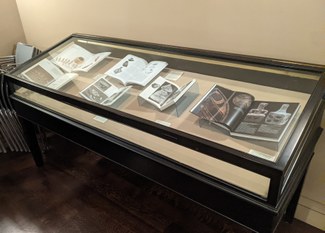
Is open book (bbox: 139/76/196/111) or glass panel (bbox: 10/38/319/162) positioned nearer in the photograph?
glass panel (bbox: 10/38/319/162)

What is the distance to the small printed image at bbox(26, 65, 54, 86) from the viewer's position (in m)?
1.84

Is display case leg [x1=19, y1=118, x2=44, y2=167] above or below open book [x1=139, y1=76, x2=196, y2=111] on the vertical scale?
below

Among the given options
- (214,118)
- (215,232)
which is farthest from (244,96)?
(215,232)

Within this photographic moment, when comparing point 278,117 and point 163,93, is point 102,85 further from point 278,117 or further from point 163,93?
point 278,117

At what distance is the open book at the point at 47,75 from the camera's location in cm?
181

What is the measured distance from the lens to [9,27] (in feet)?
9.41

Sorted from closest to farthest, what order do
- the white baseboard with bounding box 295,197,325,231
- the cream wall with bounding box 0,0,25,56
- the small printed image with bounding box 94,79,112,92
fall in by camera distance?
the small printed image with bounding box 94,79,112,92
the white baseboard with bounding box 295,197,325,231
the cream wall with bounding box 0,0,25,56

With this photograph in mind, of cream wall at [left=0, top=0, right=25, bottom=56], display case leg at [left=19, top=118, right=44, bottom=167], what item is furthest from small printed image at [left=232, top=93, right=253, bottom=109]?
cream wall at [left=0, top=0, right=25, bottom=56]

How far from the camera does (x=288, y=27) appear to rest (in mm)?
1483

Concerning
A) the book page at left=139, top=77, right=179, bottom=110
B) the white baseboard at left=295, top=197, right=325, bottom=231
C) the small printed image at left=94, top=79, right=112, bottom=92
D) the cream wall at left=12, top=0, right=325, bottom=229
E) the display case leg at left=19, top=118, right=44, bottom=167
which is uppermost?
the cream wall at left=12, top=0, right=325, bottom=229

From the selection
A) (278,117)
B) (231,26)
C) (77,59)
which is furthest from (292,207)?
(77,59)

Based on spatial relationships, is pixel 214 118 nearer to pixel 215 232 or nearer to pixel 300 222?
pixel 215 232

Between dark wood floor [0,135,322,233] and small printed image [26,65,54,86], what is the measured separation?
79 cm

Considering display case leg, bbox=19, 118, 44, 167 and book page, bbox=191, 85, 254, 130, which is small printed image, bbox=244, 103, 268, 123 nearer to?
book page, bbox=191, 85, 254, 130
